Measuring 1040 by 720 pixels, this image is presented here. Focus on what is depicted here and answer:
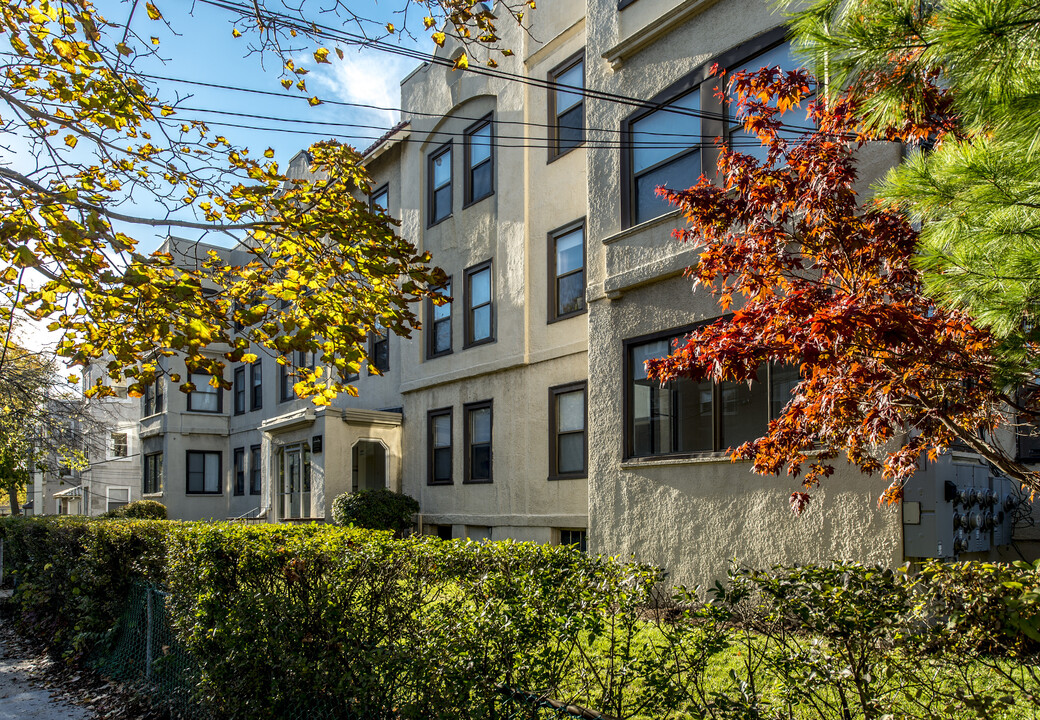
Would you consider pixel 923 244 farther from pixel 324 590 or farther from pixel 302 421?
pixel 302 421

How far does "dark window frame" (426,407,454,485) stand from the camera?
18.3 m

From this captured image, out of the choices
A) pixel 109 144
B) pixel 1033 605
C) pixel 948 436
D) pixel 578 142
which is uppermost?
pixel 578 142

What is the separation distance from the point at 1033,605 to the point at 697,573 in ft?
24.7

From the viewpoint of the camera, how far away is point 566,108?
51.4 feet

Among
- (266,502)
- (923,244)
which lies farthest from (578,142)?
(266,502)

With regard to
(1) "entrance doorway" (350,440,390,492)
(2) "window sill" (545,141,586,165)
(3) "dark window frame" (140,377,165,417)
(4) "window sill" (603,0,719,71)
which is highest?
(4) "window sill" (603,0,719,71)

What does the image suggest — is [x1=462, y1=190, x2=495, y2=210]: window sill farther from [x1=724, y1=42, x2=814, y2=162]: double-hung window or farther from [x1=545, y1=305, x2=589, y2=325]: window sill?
[x1=724, y1=42, x2=814, y2=162]: double-hung window

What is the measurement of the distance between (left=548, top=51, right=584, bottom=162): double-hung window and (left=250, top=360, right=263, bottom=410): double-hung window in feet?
55.6

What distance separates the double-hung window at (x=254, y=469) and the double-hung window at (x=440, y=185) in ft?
45.2

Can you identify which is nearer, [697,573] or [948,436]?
[948,436]

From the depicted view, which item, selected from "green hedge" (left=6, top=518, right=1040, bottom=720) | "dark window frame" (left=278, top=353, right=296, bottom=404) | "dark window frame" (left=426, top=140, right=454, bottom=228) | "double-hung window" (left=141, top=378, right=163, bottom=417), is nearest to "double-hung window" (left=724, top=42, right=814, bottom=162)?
"green hedge" (left=6, top=518, right=1040, bottom=720)

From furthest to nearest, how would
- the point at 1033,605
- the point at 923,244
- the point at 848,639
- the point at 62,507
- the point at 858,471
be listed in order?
the point at 62,507
the point at 858,471
the point at 923,244
the point at 848,639
the point at 1033,605

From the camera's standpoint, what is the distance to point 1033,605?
2.82 metres

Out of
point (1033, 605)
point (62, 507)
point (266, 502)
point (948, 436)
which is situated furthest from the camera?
point (62, 507)
